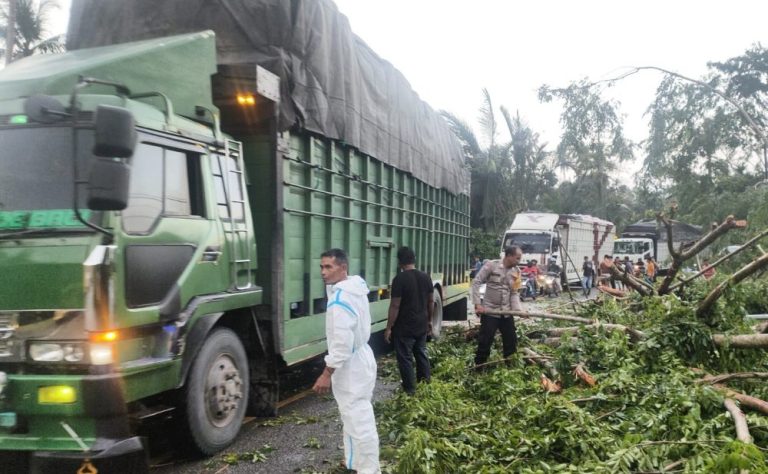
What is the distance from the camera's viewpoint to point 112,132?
3.44m

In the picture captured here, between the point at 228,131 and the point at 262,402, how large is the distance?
96.5 inches

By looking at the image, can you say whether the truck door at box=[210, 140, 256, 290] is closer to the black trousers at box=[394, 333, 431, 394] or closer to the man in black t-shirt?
the man in black t-shirt

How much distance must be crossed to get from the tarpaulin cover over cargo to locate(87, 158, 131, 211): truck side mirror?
7.05ft

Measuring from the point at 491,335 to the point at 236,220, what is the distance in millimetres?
3626

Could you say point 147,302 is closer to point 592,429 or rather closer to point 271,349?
point 271,349

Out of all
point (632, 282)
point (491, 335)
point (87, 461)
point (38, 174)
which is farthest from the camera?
point (632, 282)

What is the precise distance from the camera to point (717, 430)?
4.19 m

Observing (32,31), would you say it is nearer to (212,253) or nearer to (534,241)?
(534,241)

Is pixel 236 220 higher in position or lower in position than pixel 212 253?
higher

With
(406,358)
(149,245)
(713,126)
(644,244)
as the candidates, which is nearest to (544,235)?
(713,126)

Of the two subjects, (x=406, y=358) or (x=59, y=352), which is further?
(x=406, y=358)

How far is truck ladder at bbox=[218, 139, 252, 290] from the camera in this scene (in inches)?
201

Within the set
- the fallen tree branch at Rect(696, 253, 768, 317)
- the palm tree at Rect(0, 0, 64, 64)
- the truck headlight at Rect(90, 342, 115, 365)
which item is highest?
the palm tree at Rect(0, 0, 64, 64)

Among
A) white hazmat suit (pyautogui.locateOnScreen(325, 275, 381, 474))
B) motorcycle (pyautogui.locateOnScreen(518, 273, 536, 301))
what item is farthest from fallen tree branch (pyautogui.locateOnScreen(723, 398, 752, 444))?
motorcycle (pyautogui.locateOnScreen(518, 273, 536, 301))
